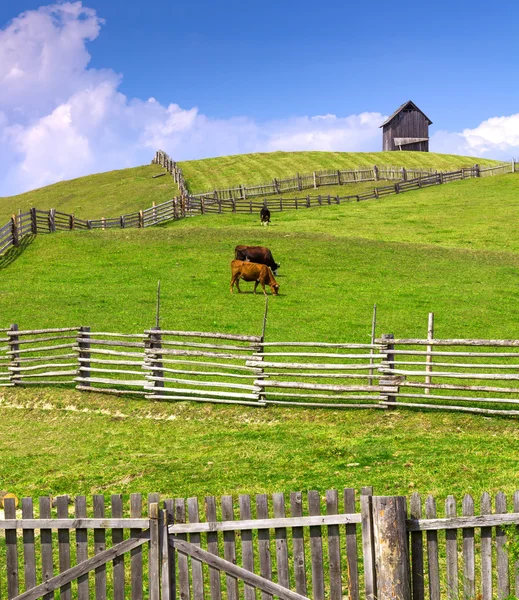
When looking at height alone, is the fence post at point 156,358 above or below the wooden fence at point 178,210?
below

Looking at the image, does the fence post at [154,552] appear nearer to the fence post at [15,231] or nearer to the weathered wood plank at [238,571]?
the weathered wood plank at [238,571]

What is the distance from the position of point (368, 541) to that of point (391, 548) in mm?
181

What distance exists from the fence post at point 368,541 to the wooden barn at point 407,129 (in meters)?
86.2

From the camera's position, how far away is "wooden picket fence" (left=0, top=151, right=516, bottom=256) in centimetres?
3725

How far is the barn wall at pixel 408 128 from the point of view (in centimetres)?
8894

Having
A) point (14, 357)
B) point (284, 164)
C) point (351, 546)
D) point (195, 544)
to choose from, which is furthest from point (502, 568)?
point (284, 164)

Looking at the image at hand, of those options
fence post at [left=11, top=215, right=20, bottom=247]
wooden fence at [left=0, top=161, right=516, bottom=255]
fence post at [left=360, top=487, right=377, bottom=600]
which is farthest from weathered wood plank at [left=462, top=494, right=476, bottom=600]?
fence post at [left=11, top=215, right=20, bottom=247]

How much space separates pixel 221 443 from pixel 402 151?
3041 inches

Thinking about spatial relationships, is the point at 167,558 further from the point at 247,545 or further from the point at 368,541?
the point at 368,541

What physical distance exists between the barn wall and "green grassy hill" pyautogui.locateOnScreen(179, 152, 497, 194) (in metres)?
5.11

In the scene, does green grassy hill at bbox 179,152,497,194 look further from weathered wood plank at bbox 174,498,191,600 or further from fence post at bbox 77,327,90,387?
weathered wood plank at bbox 174,498,191,600

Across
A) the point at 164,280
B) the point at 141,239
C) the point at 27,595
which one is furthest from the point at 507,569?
the point at 141,239

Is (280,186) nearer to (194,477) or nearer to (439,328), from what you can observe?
(439,328)

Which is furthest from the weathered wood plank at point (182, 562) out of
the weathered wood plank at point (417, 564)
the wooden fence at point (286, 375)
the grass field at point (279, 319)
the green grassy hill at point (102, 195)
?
the green grassy hill at point (102, 195)
